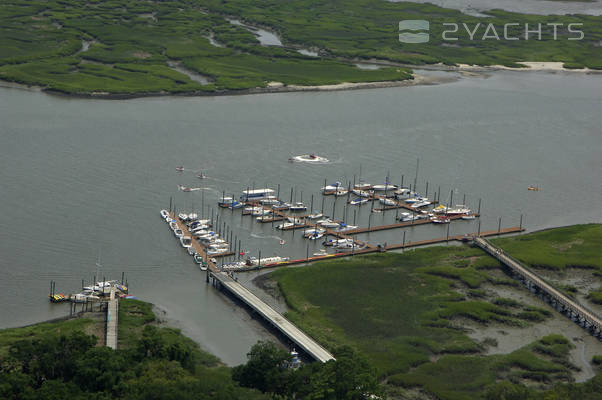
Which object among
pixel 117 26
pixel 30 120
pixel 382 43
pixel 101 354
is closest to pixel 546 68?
pixel 382 43

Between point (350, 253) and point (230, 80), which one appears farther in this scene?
point (230, 80)

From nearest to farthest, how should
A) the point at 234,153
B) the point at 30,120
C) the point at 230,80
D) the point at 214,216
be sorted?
the point at 214,216
the point at 234,153
the point at 30,120
the point at 230,80

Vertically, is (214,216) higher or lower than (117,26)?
lower

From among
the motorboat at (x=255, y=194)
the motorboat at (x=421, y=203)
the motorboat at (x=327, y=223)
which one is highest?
the motorboat at (x=255, y=194)

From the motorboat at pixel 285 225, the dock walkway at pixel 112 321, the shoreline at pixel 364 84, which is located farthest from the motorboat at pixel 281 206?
the shoreline at pixel 364 84

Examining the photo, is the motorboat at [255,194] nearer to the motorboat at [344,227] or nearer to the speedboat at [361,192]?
the speedboat at [361,192]

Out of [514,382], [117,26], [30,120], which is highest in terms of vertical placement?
[117,26]

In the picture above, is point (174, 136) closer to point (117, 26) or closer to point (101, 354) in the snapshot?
point (101, 354)

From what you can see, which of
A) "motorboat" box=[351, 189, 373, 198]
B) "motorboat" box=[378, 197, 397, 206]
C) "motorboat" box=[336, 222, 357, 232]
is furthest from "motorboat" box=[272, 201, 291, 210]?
"motorboat" box=[378, 197, 397, 206]
